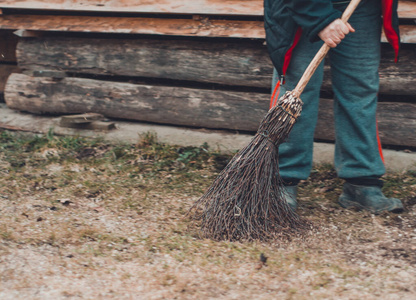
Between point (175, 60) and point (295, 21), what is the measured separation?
163 cm

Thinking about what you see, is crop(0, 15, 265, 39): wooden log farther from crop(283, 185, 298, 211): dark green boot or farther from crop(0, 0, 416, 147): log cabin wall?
crop(283, 185, 298, 211): dark green boot

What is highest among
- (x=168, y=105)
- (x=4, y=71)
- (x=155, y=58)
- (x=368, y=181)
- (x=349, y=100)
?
(x=155, y=58)

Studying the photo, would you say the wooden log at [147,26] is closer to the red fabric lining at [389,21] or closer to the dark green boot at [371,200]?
the red fabric lining at [389,21]

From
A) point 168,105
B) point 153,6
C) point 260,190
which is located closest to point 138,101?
point 168,105

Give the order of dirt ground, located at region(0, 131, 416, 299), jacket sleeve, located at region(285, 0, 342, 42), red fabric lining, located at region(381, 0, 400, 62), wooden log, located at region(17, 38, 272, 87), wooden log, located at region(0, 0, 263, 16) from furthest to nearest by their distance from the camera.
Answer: wooden log, located at region(17, 38, 272, 87) < wooden log, located at region(0, 0, 263, 16) < red fabric lining, located at region(381, 0, 400, 62) < jacket sleeve, located at region(285, 0, 342, 42) < dirt ground, located at region(0, 131, 416, 299)

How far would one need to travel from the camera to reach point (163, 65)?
415 cm

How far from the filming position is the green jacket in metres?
2.56

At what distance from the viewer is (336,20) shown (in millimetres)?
2545

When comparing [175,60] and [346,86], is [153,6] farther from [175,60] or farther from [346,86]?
[346,86]

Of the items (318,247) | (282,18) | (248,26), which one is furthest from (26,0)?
(318,247)

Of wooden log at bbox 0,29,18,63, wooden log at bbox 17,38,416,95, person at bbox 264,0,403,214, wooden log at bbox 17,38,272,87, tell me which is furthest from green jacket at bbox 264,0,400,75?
wooden log at bbox 0,29,18,63

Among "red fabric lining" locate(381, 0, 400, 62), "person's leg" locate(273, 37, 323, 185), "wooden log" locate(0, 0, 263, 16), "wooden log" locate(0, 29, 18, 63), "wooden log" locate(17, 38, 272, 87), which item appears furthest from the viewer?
"wooden log" locate(0, 29, 18, 63)

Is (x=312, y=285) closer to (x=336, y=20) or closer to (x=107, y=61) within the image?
(x=336, y=20)

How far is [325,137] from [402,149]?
1.83ft
